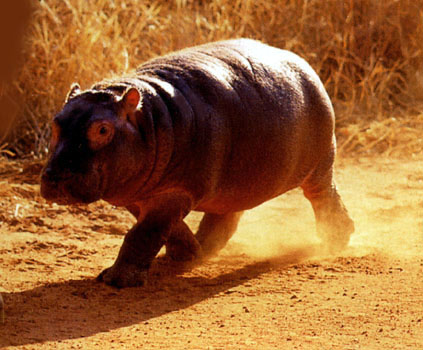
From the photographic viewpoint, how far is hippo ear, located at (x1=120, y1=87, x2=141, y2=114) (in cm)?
509

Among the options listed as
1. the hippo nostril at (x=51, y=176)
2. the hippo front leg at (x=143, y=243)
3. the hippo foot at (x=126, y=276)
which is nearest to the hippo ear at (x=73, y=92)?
the hippo nostril at (x=51, y=176)

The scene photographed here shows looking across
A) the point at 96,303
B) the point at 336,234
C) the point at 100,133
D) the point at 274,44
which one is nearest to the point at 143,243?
the point at 96,303

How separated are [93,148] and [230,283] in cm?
124

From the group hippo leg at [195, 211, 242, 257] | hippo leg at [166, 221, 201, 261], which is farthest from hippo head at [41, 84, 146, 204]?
hippo leg at [195, 211, 242, 257]

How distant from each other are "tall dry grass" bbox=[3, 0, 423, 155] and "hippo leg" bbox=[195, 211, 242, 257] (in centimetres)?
256

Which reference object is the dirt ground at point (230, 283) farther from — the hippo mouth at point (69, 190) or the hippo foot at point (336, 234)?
the hippo mouth at point (69, 190)

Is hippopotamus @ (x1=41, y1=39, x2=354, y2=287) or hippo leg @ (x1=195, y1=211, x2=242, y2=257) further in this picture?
hippo leg @ (x1=195, y1=211, x2=242, y2=257)

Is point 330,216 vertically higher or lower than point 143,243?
lower

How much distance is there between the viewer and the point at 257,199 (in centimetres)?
588

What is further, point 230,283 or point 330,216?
point 330,216

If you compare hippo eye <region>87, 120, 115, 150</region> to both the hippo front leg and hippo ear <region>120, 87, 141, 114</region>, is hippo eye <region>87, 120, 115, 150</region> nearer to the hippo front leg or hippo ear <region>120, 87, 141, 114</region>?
hippo ear <region>120, 87, 141, 114</region>

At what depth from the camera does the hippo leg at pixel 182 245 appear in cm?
602

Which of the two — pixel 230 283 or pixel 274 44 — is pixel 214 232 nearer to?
pixel 230 283

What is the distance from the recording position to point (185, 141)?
5.35 meters
